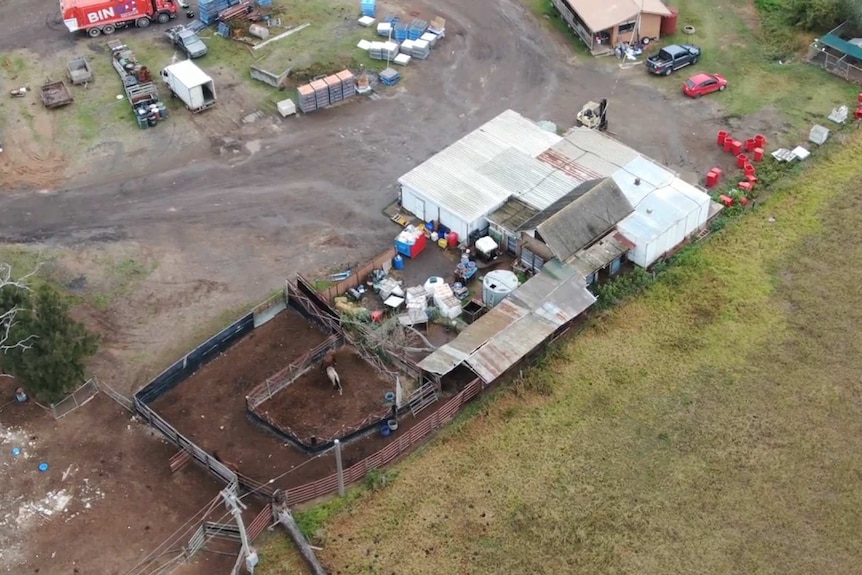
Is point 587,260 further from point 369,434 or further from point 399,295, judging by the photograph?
point 369,434

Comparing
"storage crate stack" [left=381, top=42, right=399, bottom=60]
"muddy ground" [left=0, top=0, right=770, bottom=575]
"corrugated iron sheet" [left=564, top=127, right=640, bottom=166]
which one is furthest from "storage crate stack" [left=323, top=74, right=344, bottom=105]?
"corrugated iron sheet" [left=564, top=127, right=640, bottom=166]

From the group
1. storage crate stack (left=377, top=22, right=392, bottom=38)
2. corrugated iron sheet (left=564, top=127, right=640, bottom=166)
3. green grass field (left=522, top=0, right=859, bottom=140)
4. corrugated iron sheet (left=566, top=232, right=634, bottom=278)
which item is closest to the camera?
corrugated iron sheet (left=566, top=232, right=634, bottom=278)

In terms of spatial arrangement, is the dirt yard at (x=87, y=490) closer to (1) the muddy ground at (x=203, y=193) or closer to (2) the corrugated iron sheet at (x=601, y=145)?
(1) the muddy ground at (x=203, y=193)

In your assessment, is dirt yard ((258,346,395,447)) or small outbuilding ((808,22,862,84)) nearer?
dirt yard ((258,346,395,447))

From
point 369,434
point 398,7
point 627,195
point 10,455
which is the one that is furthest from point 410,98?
point 10,455

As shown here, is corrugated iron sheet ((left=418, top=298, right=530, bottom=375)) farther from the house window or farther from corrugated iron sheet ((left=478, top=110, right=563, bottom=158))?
the house window

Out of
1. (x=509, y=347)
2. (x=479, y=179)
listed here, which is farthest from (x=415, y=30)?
(x=509, y=347)

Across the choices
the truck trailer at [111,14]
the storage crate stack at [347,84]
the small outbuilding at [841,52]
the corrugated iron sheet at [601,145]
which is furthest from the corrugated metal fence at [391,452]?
the truck trailer at [111,14]
